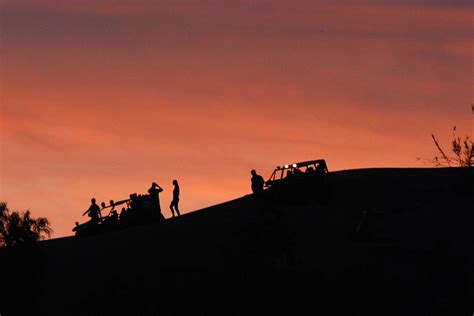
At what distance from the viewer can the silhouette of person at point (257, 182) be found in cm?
4083

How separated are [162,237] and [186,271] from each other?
17.5 ft

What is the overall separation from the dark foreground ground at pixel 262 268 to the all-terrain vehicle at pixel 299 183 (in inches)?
27.1

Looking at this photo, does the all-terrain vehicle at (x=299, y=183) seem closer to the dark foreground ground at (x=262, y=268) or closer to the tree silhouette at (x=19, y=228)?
the dark foreground ground at (x=262, y=268)

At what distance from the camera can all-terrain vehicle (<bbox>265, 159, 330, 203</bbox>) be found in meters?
41.6

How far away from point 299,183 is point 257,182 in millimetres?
1918

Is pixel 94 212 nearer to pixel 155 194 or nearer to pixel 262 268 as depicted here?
pixel 155 194

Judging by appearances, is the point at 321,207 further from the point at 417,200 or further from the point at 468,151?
the point at 468,151

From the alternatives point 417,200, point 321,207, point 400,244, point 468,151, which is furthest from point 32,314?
point 468,151

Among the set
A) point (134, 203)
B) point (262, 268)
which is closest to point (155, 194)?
point (134, 203)

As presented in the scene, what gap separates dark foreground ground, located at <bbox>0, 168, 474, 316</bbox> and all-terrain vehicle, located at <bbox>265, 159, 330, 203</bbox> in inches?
27.1

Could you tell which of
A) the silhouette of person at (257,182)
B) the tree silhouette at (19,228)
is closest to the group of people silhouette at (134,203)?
the silhouette of person at (257,182)

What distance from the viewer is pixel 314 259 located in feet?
113

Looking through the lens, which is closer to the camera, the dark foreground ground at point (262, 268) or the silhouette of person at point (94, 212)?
the dark foreground ground at point (262, 268)

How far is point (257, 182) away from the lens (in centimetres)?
4094
